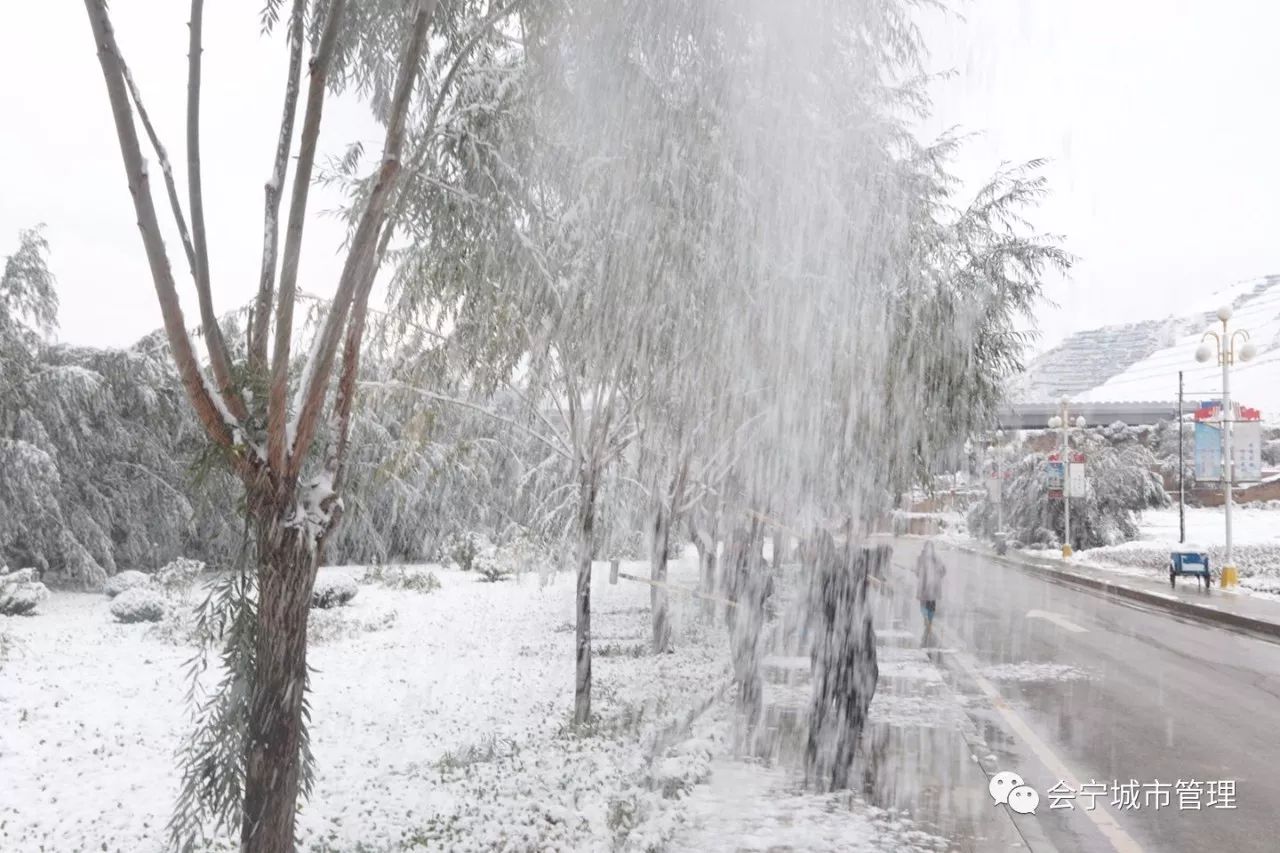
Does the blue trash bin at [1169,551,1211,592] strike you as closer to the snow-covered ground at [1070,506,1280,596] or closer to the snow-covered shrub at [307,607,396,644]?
the snow-covered ground at [1070,506,1280,596]

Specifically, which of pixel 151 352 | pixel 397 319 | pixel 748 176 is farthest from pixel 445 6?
pixel 151 352

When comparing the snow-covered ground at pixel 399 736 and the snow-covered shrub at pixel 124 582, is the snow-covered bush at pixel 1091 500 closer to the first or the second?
the snow-covered ground at pixel 399 736

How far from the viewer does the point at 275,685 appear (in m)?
3.63

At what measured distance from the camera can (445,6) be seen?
179 inches

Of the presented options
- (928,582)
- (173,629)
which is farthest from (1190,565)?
(173,629)

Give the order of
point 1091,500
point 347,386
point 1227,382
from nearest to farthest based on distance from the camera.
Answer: point 347,386 → point 1227,382 → point 1091,500

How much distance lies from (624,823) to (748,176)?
3890 mm

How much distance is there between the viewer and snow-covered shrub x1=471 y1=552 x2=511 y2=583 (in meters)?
25.0

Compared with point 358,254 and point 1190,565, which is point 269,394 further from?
point 1190,565

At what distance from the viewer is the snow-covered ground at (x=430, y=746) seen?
A: 18.6 feet

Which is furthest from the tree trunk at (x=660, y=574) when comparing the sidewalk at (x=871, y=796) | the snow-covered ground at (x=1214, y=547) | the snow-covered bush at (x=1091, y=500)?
the snow-covered bush at (x=1091, y=500)

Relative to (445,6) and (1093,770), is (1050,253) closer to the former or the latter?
(1093,770)

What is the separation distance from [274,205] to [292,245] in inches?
9.1

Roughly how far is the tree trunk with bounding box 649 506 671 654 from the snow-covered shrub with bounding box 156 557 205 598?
1026cm
